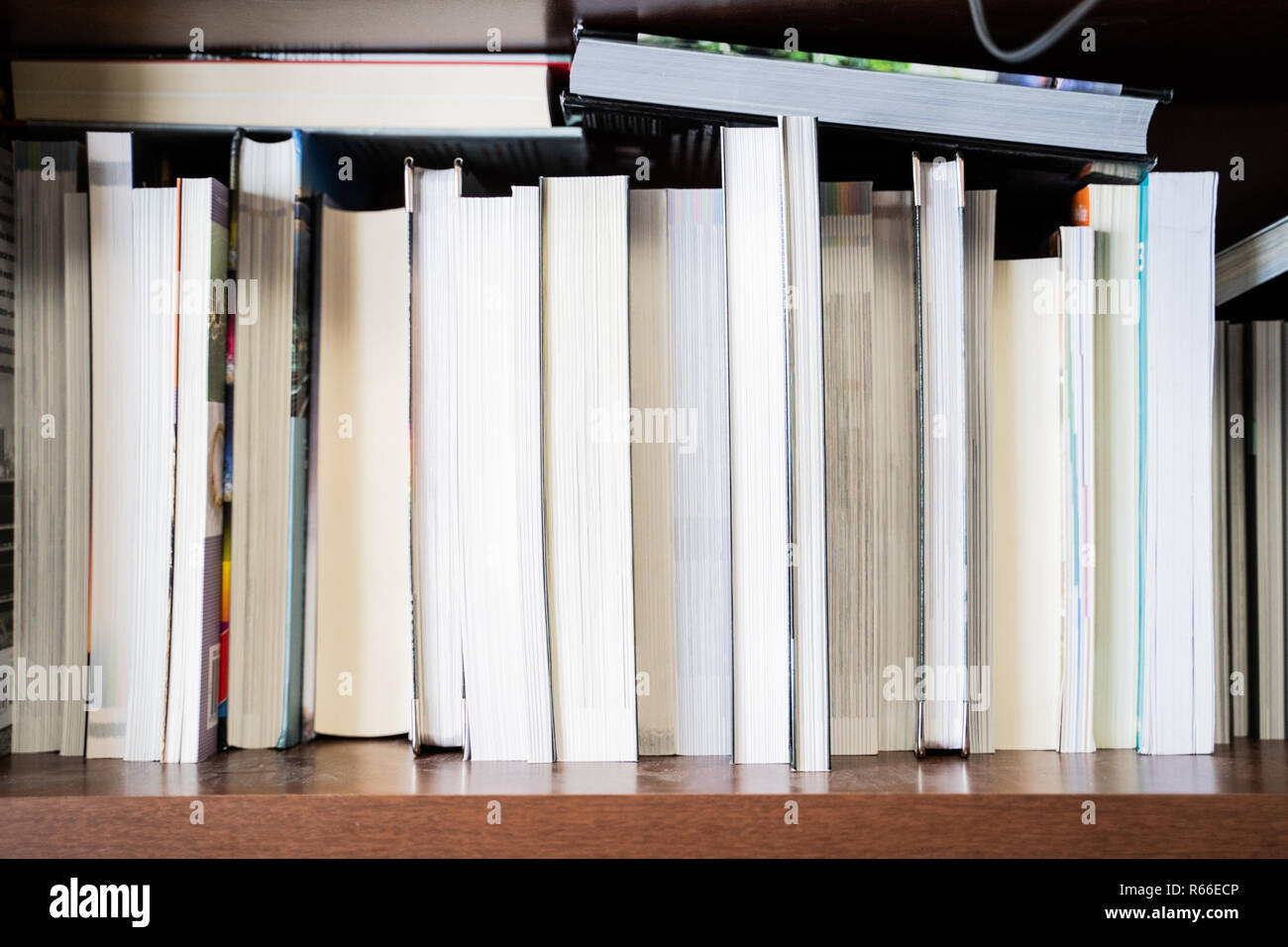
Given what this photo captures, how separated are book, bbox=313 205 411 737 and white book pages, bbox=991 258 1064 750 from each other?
0.43 m

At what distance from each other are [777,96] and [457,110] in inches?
9.2

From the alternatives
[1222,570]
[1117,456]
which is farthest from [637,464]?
[1222,570]

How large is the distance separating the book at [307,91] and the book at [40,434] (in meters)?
0.06

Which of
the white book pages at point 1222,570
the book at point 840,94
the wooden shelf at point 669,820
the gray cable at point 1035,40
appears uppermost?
the gray cable at point 1035,40

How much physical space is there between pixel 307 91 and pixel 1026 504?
1.98ft

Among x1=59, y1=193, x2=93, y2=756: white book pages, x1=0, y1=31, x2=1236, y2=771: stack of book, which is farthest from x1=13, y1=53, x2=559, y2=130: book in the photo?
x1=59, y1=193, x2=93, y2=756: white book pages

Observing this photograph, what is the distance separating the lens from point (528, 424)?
1.91 ft

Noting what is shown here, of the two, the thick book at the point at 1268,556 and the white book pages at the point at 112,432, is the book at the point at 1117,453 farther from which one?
the white book pages at the point at 112,432

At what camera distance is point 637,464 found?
0.60m

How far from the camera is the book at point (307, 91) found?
0.62m

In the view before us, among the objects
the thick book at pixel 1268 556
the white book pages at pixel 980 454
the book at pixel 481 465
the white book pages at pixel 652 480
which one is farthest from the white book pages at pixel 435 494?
the thick book at pixel 1268 556
